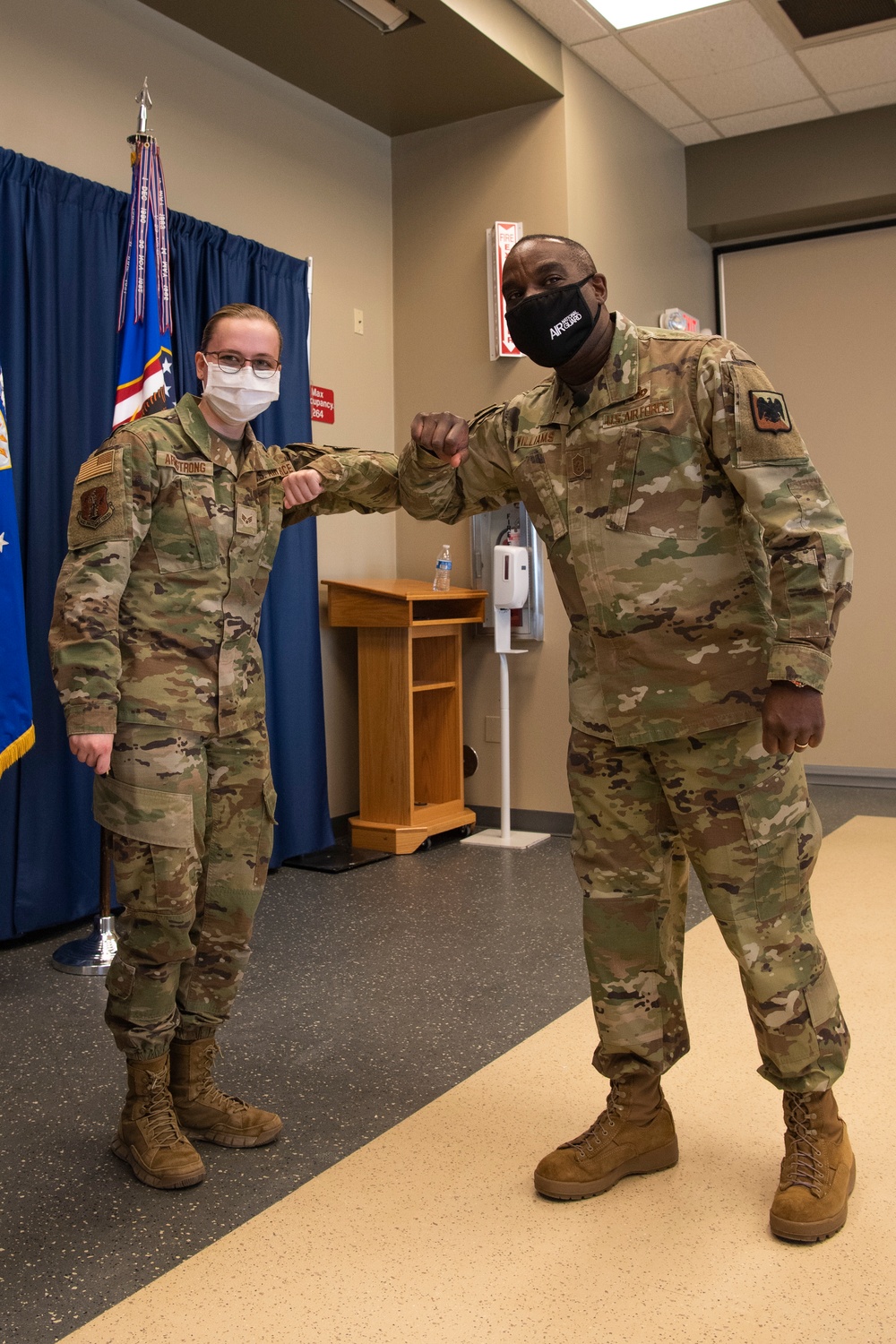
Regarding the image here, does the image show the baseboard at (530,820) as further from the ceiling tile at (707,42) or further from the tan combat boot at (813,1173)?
the ceiling tile at (707,42)

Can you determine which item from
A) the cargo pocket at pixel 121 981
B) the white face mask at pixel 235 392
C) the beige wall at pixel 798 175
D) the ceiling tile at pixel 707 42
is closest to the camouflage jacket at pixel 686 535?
the white face mask at pixel 235 392

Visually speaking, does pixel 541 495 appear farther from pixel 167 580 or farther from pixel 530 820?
pixel 530 820

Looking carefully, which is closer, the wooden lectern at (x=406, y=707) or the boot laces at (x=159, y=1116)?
the boot laces at (x=159, y=1116)

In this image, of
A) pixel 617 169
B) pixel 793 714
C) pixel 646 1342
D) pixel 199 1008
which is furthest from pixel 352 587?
pixel 646 1342

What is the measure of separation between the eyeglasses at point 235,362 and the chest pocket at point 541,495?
1.80ft

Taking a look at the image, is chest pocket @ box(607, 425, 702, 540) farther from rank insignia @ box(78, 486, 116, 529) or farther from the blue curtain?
the blue curtain

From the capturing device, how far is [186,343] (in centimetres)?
412

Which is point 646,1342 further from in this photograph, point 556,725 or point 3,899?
point 556,725

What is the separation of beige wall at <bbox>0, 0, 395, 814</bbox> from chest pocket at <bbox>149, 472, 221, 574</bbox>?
2.10m

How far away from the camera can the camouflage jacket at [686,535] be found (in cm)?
175

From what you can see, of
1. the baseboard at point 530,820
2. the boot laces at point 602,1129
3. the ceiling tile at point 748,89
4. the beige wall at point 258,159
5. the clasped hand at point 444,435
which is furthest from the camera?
the ceiling tile at point 748,89

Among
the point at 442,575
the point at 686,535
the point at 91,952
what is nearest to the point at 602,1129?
the point at 686,535

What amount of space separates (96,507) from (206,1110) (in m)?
1.16

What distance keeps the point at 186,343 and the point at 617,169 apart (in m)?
2.44
